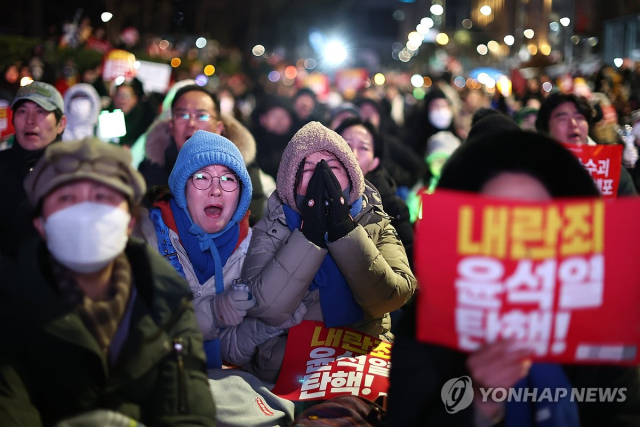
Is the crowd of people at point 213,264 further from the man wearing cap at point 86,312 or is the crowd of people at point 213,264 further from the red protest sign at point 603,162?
the red protest sign at point 603,162

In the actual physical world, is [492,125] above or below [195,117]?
above

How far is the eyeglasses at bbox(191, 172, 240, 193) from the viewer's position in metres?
3.79

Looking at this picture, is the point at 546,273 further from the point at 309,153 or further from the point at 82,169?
the point at 309,153

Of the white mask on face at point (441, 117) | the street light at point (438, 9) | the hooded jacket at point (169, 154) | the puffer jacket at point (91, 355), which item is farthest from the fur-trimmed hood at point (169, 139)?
the street light at point (438, 9)

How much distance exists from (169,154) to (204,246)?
2240 millimetres

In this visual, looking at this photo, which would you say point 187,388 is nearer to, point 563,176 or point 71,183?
point 71,183

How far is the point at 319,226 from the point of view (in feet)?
11.3

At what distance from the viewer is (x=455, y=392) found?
227 centimetres

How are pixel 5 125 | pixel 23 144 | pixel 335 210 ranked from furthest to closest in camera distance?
pixel 5 125, pixel 23 144, pixel 335 210

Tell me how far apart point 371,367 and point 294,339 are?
16.0 inches

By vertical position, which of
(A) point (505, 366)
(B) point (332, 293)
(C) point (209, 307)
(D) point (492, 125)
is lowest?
(A) point (505, 366)

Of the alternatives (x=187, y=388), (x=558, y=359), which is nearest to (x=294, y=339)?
(x=187, y=388)

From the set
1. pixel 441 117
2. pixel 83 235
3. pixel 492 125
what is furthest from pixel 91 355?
pixel 441 117

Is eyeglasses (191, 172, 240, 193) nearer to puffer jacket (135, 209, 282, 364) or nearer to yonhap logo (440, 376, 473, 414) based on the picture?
puffer jacket (135, 209, 282, 364)
